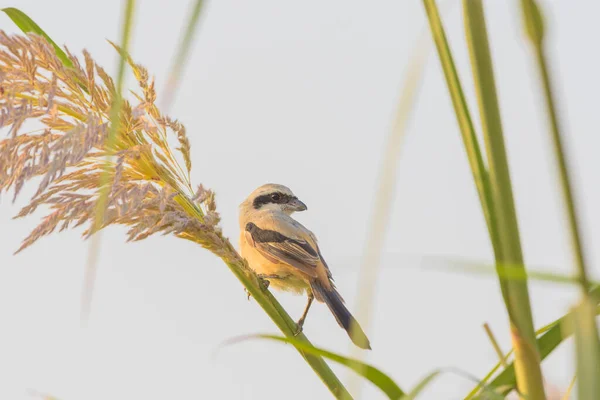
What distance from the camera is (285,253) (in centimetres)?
491

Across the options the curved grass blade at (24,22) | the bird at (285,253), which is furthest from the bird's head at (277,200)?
the curved grass blade at (24,22)

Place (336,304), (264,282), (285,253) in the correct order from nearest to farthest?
(264,282) → (336,304) → (285,253)

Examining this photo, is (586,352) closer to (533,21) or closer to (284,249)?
(533,21)

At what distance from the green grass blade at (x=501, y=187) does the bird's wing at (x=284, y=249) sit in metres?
3.65

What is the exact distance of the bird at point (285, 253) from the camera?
4688 mm

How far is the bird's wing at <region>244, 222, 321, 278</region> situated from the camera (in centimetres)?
478

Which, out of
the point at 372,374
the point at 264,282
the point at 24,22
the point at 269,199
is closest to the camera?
the point at 372,374

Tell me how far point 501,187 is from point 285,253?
3900mm

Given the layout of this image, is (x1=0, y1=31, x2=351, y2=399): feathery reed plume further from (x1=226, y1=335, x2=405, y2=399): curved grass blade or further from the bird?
the bird

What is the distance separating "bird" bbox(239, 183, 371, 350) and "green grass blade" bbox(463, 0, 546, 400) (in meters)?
3.02

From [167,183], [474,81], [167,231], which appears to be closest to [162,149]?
[167,183]

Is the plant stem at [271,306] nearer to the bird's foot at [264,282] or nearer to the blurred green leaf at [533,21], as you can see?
the bird's foot at [264,282]

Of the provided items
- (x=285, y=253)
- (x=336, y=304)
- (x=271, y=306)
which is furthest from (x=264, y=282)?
(x=271, y=306)

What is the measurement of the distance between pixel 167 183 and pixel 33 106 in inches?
17.7
